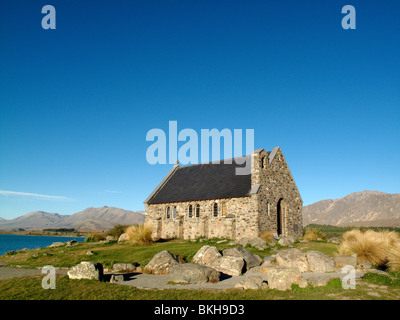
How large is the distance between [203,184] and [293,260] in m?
19.5

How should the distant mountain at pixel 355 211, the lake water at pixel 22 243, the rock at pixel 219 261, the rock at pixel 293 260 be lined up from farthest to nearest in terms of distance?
the distant mountain at pixel 355 211
the lake water at pixel 22 243
the rock at pixel 293 260
the rock at pixel 219 261

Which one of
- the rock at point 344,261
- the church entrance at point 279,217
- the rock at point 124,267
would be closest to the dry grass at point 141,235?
the rock at point 124,267

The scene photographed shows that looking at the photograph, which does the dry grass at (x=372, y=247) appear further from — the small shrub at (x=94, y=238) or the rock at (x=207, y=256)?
the small shrub at (x=94, y=238)

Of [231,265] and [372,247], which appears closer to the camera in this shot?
[231,265]

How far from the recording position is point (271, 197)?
3081cm

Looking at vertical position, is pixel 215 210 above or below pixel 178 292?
above

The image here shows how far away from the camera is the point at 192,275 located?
42.8 feet

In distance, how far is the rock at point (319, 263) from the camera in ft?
50.4

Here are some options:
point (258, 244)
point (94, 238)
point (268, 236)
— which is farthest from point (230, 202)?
point (94, 238)

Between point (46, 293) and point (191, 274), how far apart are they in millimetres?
5513

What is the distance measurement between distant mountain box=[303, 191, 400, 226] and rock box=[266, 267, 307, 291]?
104 m

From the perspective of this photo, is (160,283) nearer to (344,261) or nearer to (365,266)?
(344,261)

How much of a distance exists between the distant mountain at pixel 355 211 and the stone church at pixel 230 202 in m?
83.8
